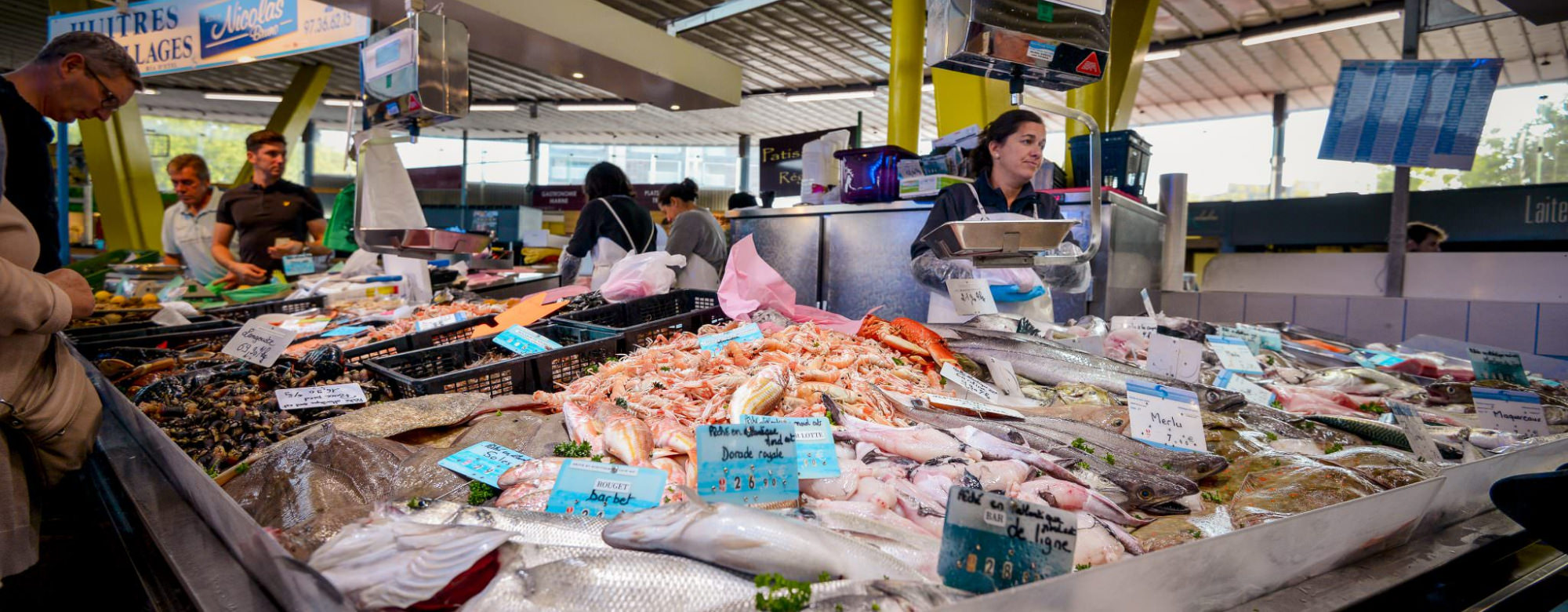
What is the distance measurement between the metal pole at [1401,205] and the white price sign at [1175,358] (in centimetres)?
427

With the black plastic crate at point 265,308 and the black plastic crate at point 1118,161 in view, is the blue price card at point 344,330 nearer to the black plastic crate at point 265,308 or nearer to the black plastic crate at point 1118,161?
the black plastic crate at point 265,308

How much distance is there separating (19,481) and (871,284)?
409 centimetres

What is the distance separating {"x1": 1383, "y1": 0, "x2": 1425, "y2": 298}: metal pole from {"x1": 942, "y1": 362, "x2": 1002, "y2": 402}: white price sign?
514 cm

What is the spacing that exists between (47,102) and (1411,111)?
7954mm

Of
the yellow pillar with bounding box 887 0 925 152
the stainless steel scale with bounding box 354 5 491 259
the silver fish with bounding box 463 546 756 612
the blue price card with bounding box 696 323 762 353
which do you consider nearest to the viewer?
the silver fish with bounding box 463 546 756 612

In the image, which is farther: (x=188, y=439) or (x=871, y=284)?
(x=871, y=284)

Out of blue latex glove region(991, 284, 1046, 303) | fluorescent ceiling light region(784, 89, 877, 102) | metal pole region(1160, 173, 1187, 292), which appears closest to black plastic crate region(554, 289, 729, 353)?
blue latex glove region(991, 284, 1046, 303)

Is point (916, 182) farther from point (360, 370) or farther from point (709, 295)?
point (360, 370)

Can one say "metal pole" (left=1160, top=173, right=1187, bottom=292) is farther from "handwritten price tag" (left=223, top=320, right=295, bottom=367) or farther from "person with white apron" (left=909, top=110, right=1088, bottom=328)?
"handwritten price tag" (left=223, top=320, right=295, bottom=367)

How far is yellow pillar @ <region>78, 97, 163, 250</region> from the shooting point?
10.1 m

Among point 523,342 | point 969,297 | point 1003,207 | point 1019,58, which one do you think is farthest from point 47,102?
point 1003,207

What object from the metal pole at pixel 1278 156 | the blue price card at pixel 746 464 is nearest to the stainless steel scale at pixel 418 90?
the blue price card at pixel 746 464

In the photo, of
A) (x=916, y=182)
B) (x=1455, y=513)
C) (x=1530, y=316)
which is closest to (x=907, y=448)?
(x=1455, y=513)

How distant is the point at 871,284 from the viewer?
5031 mm
